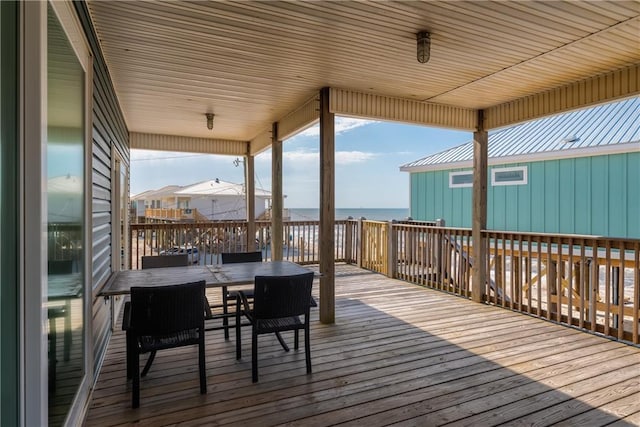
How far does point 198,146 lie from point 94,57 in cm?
460

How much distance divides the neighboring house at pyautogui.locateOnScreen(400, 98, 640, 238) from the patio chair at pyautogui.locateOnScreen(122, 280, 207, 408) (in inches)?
239

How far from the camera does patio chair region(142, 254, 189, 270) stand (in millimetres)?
3846

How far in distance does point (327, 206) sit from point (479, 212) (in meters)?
2.41

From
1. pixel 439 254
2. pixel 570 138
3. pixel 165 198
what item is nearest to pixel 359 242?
pixel 439 254

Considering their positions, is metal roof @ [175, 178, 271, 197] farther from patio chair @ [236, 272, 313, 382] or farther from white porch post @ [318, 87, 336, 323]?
patio chair @ [236, 272, 313, 382]

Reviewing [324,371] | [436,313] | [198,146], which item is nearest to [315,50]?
[324,371]

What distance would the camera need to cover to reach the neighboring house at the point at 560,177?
654cm

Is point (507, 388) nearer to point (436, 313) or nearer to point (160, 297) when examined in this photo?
point (436, 313)

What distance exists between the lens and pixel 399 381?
2.80 m

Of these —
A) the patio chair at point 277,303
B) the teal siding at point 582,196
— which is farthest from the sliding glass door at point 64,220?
the teal siding at point 582,196

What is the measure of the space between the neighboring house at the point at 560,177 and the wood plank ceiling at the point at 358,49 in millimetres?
2724

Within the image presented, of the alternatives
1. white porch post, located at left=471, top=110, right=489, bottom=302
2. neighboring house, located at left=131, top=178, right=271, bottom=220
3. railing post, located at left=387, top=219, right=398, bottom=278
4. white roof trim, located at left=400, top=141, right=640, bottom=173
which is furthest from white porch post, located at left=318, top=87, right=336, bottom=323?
neighboring house, located at left=131, top=178, right=271, bottom=220

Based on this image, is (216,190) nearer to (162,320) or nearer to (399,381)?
(162,320)

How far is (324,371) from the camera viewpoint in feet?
9.73
